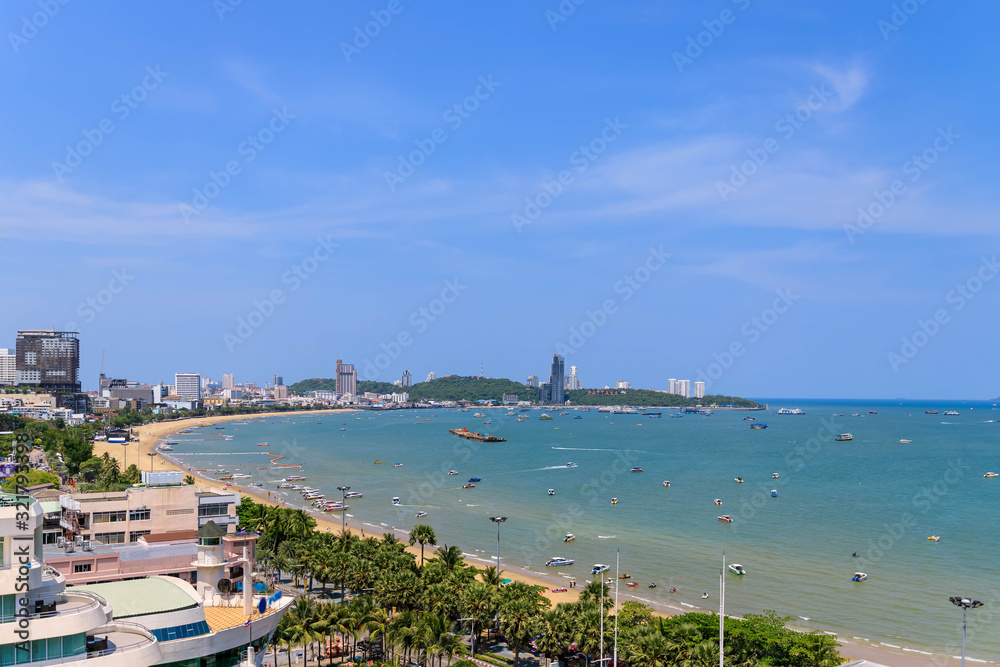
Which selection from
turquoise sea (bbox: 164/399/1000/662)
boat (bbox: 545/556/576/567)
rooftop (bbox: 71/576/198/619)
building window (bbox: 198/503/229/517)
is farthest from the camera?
boat (bbox: 545/556/576/567)

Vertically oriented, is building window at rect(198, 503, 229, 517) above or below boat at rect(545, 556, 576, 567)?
above

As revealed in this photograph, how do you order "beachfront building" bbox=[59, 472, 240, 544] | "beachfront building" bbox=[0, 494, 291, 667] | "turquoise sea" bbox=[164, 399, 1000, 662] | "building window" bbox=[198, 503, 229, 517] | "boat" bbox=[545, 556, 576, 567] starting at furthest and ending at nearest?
"boat" bbox=[545, 556, 576, 567] → "turquoise sea" bbox=[164, 399, 1000, 662] → "building window" bbox=[198, 503, 229, 517] → "beachfront building" bbox=[59, 472, 240, 544] → "beachfront building" bbox=[0, 494, 291, 667]

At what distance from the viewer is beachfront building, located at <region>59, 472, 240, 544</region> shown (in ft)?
150

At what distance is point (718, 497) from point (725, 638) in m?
67.3

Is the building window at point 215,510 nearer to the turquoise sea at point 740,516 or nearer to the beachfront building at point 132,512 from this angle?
the beachfront building at point 132,512

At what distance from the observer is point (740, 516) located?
86312mm

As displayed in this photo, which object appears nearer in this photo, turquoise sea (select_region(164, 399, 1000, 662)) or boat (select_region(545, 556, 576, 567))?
turquoise sea (select_region(164, 399, 1000, 662))

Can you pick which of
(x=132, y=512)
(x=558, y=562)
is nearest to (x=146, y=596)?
(x=132, y=512)

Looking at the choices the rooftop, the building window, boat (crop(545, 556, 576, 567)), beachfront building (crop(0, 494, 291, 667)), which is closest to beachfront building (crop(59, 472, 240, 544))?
the building window

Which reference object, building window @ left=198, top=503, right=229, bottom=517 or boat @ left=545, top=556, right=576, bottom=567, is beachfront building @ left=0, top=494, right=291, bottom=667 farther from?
boat @ left=545, top=556, right=576, bottom=567

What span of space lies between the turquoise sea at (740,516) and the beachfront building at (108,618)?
36.8 meters

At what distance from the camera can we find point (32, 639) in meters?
18.6

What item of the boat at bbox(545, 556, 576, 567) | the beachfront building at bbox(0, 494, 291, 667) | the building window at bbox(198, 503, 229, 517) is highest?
the beachfront building at bbox(0, 494, 291, 667)

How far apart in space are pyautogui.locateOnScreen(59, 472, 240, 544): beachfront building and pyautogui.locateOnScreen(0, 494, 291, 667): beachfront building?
21856mm
